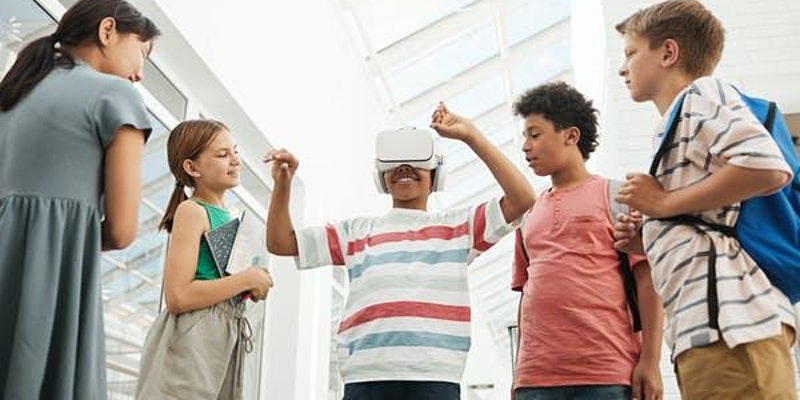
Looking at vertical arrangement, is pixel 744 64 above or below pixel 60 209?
above

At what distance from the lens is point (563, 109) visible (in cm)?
188

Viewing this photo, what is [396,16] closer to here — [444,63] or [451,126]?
[444,63]

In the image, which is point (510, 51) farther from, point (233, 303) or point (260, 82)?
point (233, 303)

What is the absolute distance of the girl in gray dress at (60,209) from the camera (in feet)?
3.20

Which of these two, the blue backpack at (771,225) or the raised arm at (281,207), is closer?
the blue backpack at (771,225)

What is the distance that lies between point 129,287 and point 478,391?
9.40 meters

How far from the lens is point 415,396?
148cm

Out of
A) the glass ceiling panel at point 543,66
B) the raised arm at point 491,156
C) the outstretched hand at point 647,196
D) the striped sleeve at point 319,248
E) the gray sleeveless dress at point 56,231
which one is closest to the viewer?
the gray sleeveless dress at point 56,231

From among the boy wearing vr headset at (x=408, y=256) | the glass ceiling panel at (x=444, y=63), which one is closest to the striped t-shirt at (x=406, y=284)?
the boy wearing vr headset at (x=408, y=256)

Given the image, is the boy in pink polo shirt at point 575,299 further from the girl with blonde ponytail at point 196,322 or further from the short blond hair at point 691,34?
the girl with blonde ponytail at point 196,322

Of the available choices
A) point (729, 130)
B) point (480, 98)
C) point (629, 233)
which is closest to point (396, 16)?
point (480, 98)

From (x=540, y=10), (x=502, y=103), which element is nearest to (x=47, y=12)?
(x=540, y=10)

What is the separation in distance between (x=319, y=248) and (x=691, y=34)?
90 cm

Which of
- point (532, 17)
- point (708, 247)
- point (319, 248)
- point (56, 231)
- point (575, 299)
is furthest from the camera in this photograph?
point (532, 17)
